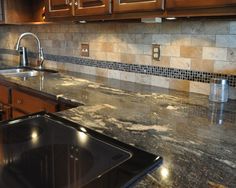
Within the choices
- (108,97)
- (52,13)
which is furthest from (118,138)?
(52,13)

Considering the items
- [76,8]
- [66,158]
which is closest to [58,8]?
[76,8]

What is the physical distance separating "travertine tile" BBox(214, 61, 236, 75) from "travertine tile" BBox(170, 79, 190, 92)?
0.21 metres

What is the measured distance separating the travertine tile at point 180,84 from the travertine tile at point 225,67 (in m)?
0.21

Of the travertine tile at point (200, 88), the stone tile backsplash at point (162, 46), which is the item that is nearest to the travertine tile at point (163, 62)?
the stone tile backsplash at point (162, 46)

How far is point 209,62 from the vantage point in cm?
154

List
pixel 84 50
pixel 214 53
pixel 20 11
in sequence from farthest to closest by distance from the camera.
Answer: pixel 20 11 → pixel 84 50 → pixel 214 53

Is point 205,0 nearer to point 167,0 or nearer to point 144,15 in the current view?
point 167,0

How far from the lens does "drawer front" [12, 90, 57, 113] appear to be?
1.66 m

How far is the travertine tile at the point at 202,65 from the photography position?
5.04ft

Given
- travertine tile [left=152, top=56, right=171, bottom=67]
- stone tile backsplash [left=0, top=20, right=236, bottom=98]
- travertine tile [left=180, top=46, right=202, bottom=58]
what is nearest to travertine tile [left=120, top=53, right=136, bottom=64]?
stone tile backsplash [left=0, top=20, right=236, bottom=98]

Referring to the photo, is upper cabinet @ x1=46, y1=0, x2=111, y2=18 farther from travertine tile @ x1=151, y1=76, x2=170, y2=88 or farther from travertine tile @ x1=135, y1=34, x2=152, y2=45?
travertine tile @ x1=151, y1=76, x2=170, y2=88

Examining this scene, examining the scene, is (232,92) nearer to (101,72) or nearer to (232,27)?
(232,27)

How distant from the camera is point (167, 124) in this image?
1.07 m

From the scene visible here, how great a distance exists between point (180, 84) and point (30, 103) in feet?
3.35
